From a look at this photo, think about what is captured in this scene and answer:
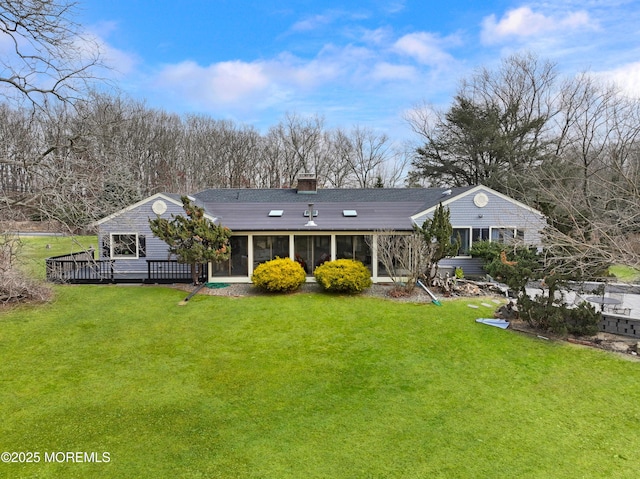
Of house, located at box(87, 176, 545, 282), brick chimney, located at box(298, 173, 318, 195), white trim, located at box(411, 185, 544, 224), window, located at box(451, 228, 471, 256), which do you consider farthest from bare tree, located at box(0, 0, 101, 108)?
window, located at box(451, 228, 471, 256)

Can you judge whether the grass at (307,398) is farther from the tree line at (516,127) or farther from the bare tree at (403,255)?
the tree line at (516,127)

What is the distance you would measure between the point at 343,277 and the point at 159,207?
9051mm

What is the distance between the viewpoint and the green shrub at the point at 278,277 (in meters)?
13.0

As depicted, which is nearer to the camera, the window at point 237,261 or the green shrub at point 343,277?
the green shrub at point 343,277

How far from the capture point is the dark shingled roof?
50.2 feet

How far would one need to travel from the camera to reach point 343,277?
42.4ft

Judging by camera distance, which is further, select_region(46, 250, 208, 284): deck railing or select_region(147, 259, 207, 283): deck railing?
select_region(147, 259, 207, 283): deck railing

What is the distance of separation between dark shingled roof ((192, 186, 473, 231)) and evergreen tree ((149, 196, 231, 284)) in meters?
1.32

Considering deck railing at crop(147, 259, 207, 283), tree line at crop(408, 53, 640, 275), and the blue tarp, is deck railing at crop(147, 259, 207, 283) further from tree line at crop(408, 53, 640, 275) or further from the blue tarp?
tree line at crop(408, 53, 640, 275)

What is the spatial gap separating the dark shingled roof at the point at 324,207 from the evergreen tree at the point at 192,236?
1319 mm

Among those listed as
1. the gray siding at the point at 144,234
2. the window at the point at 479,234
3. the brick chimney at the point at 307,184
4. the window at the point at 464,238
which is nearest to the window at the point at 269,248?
the gray siding at the point at 144,234

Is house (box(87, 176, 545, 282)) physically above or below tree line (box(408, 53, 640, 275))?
below

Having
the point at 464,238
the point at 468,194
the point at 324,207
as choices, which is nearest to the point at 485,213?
the point at 468,194

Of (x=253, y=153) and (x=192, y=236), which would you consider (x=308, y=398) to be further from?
(x=253, y=153)
